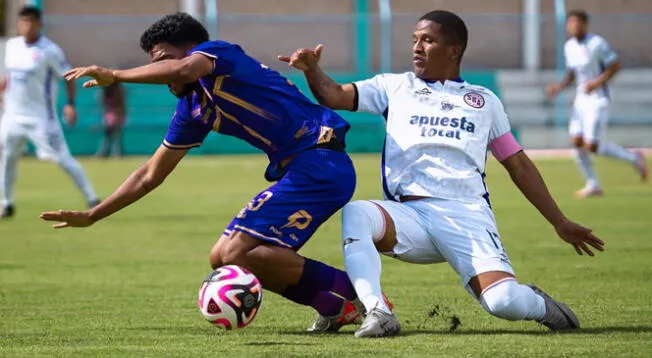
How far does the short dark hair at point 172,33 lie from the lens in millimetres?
6926

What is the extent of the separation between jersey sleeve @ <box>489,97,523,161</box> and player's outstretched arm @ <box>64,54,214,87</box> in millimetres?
1608

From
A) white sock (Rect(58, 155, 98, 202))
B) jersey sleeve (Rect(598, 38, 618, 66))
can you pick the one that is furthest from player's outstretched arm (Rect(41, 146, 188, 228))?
jersey sleeve (Rect(598, 38, 618, 66))

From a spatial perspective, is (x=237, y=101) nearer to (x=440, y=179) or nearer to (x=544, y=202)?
(x=440, y=179)

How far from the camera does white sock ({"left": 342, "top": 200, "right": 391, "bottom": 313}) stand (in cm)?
675

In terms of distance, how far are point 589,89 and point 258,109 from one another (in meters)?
11.6

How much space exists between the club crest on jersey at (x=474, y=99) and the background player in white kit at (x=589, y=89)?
35.0 feet

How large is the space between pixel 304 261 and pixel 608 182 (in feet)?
45.6

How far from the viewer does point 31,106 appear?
15680mm

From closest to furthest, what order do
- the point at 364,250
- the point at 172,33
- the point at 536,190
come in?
the point at 364,250 < the point at 172,33 < the point at 536,190

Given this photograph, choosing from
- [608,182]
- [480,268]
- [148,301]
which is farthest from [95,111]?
[480,268]

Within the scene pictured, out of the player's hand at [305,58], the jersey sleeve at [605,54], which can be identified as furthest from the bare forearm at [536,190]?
the jersey sleeve at [605,54]

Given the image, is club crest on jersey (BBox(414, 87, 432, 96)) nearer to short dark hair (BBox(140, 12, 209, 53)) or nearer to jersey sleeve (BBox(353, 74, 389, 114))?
jersey sleeve (BBox(353, 74, 389, 114))

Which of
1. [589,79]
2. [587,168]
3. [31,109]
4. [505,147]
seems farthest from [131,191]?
[589,79]

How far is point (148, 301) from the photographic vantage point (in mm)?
8594
